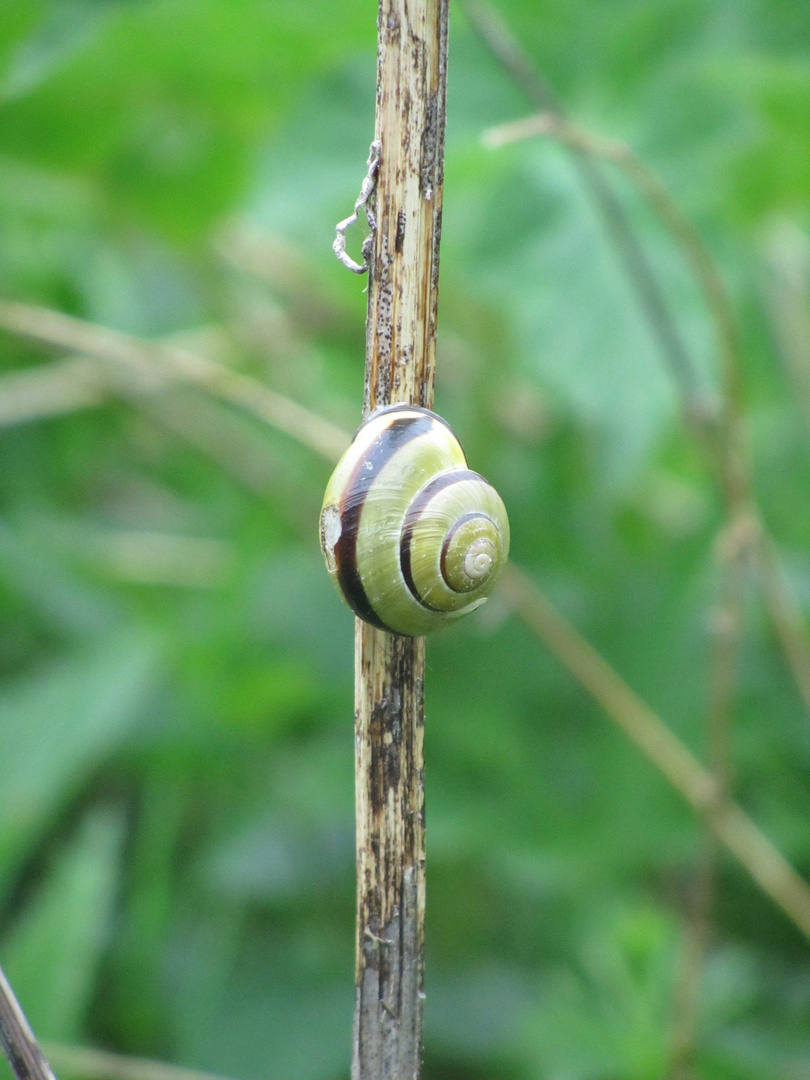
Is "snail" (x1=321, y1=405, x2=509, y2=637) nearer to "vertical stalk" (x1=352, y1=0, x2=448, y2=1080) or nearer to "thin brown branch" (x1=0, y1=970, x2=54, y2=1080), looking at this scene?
"vertical stalk" (x1=352, y1=0, x2=448, y2=1080)

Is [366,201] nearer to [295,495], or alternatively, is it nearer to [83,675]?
[83,675]

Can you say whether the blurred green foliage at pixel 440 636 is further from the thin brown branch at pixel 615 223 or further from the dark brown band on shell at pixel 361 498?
the dark brown band on shell at pixel 361 498

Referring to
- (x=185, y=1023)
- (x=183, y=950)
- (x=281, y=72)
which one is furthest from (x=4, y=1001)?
(x=281, y=72)

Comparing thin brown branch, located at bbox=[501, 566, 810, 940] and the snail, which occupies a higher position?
thin brown branch, located at bbox=[501, 566, 810, 940]

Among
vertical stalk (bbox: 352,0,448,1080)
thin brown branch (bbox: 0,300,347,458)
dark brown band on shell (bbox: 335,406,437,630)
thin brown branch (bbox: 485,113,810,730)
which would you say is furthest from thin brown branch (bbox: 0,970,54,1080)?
thin brown branch (bbox: 485,113,810,730)

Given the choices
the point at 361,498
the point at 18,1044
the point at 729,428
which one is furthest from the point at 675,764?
the point at 18,1044

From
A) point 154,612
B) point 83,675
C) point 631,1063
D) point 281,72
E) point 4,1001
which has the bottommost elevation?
point 4,1001
